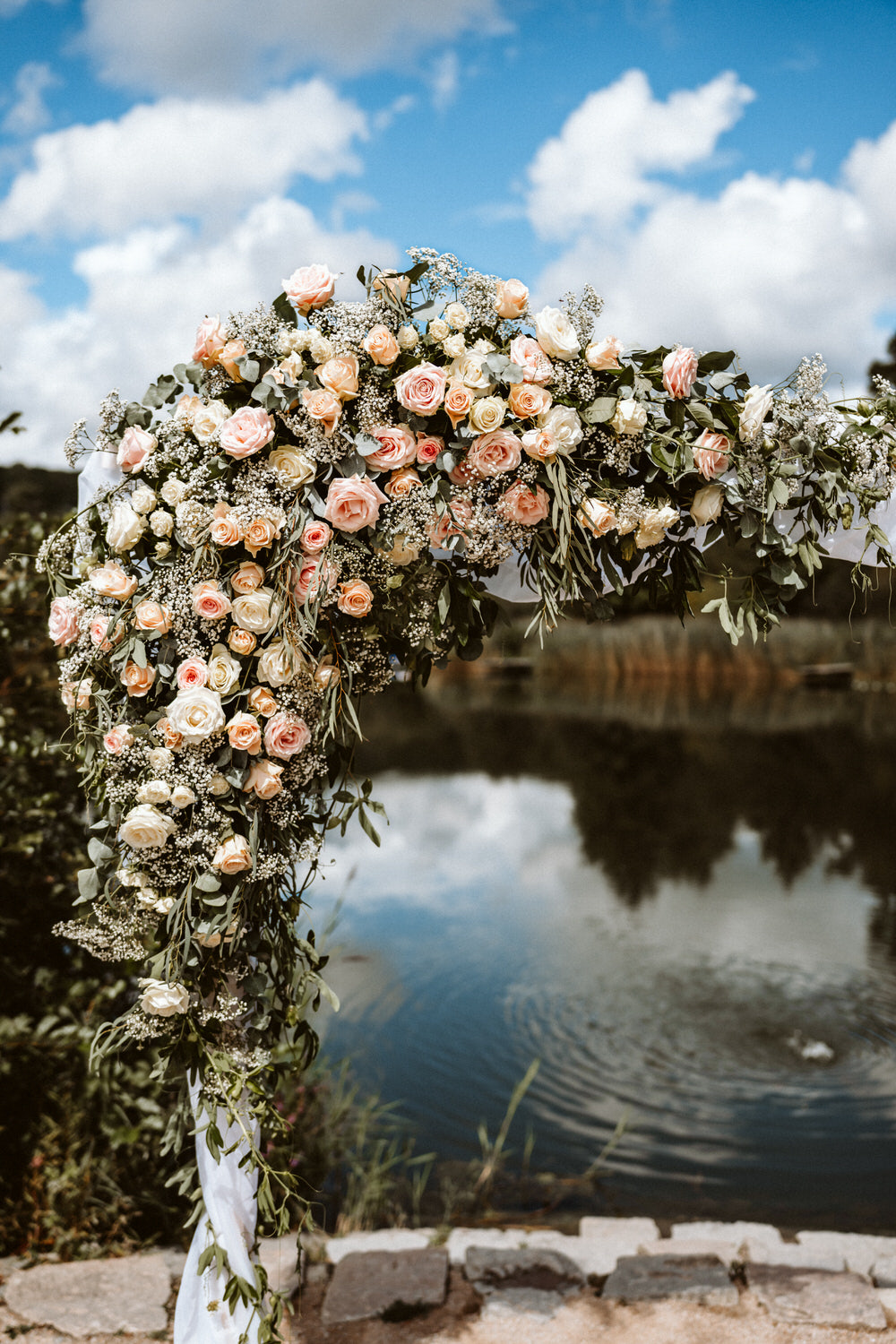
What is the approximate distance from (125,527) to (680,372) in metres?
1.20

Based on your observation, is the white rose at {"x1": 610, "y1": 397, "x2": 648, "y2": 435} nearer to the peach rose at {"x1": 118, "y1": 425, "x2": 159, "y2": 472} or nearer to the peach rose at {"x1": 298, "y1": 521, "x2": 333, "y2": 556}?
the peach rose at {"x1": 298, "y1": 521, "x2": 333, "y2": 556}

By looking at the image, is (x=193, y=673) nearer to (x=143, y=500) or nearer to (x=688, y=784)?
(x=143, y=500)

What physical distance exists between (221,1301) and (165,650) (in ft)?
4.80

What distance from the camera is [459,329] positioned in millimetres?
2156

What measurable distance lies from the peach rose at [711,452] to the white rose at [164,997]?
1535mm

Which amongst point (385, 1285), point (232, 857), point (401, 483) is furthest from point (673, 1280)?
point (401, 483)

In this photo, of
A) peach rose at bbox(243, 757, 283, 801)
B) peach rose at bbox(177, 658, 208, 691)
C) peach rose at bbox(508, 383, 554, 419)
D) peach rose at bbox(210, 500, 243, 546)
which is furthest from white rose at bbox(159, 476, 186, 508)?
peach rose at bbox(508, 383, 554, 419)

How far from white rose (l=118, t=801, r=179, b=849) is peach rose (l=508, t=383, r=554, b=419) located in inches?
43.6

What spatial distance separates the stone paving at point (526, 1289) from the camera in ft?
9.32

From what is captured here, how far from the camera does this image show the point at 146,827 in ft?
6.75

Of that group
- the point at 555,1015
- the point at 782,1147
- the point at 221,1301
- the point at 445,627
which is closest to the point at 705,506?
the point at 445,627

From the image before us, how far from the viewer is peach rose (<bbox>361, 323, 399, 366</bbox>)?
6.70 ft

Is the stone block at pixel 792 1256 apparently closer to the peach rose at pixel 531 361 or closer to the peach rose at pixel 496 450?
the peach rose at pixel 496 450

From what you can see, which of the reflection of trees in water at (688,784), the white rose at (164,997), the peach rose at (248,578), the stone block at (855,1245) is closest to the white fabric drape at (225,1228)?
the white rose at (164,997)
